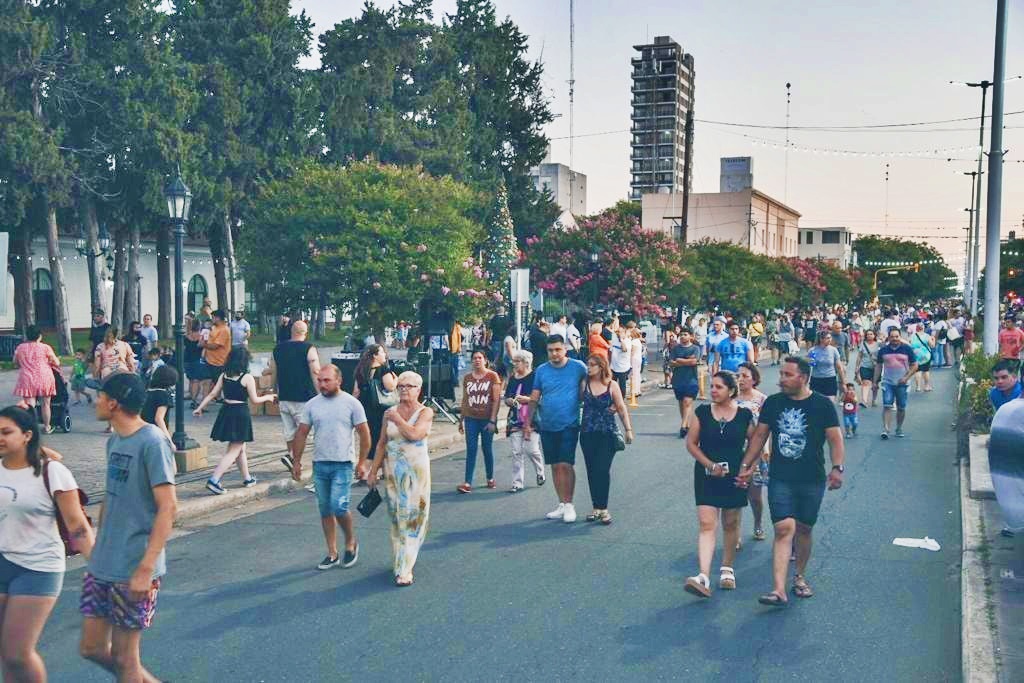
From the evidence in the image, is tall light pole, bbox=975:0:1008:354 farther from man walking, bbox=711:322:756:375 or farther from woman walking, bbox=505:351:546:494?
woman walking, bbox=505:351:546:494

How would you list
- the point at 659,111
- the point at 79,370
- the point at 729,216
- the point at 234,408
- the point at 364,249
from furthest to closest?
the point at 659,111
the point at 729,216
the point at 364,249
the point at 79,370
the point at 234,408

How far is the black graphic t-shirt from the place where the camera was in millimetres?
7492

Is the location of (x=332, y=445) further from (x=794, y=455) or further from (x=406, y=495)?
(x=794, y=455)

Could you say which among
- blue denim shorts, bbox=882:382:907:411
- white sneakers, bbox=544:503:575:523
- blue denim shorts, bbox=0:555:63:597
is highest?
blue denim shorts, bbox=0:555:63:597

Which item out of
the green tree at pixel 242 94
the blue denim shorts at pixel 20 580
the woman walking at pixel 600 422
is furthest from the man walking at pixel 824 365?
the green tree at pixel 242 94

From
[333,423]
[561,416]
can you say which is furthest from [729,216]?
[333,423]

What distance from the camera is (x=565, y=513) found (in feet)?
34.1

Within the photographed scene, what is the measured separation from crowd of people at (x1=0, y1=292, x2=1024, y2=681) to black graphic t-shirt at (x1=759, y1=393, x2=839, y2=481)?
0.03ft

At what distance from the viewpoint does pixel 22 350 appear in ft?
50.8

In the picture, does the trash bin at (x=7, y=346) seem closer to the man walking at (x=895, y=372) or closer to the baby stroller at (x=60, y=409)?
the baby stroller at (x=60, y=409)

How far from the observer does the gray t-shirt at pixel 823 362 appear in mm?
16422

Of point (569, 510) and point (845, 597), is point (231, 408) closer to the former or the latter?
point (569, 510)

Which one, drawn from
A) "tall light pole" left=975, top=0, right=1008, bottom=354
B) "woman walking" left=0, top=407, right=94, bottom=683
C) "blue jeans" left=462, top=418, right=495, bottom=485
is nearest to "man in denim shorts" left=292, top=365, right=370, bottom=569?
"woman walking" left=0, top=407, right=94, bottom=683

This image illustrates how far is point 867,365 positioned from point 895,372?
4.83m
